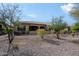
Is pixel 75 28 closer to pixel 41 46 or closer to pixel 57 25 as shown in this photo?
pixel 57 25

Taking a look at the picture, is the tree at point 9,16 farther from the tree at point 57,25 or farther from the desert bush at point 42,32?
the tree at point 57,25

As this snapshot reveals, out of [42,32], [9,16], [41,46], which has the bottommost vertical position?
[41,46]

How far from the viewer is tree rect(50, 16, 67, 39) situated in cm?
820

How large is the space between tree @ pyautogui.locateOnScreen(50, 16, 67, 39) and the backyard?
0.10m

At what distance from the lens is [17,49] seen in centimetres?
821

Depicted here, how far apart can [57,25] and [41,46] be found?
1.24 feet

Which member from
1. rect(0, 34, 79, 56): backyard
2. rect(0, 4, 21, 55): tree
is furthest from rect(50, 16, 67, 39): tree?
rect(0, 4, 21, 55): tree

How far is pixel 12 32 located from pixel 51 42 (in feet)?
1.89

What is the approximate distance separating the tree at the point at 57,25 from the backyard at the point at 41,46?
3.8 inches

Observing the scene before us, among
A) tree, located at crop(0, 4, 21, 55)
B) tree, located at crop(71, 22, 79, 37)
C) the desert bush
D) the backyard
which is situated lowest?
the backyard

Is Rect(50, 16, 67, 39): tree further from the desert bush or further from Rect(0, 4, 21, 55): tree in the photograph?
Rect(0, 4, 21, 55): tree

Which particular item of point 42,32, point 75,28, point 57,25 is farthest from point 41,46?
point 75,28

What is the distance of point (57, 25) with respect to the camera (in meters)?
8.23

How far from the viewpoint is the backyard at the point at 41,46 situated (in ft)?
26.9
